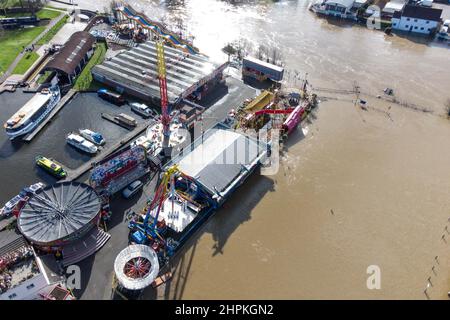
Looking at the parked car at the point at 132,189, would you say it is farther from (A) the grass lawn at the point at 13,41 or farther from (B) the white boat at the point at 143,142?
(A) the grass lawn at the point at 13,41

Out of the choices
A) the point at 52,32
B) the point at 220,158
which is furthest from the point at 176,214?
the point at 52,32

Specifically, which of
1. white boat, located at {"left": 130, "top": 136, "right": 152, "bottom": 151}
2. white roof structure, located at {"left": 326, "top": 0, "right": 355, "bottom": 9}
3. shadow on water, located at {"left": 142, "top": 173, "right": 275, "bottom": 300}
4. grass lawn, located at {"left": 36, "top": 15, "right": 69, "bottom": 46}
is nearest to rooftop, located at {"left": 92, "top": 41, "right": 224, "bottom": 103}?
white boat, located at {"left": 130, "top": 136, "right": 152, "bottom": 151}

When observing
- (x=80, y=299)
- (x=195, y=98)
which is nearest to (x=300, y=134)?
(x=195, y=98)

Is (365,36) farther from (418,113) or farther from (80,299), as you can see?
(80,299)

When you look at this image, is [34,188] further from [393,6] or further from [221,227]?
[393,6]

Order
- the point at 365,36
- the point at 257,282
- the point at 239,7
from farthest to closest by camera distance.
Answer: the point at 239,7 → the point at 365,36 → the point at 257,282

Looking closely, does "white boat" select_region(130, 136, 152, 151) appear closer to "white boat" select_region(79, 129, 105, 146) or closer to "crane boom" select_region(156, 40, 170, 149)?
"crane boom" select_region(156, 40, 170, 149)
